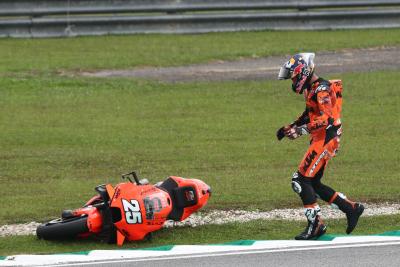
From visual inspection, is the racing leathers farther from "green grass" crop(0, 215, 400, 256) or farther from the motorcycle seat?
the motorcycle seat

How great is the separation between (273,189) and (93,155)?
3.25m

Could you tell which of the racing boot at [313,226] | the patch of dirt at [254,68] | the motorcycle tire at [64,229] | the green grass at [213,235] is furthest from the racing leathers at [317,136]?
the patch of dirt at [254,68]

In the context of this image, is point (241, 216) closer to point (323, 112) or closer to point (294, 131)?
point (294, 131)

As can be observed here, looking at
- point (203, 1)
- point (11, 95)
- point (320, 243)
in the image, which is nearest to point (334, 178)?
point (320, 243)

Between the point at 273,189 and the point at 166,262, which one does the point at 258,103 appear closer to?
the point at 273,189

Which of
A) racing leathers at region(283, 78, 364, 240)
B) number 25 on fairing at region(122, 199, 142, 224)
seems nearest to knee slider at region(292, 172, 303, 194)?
racing leathers at region(283, 78, 364, 240)

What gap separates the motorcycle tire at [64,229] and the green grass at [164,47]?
9.86 meters

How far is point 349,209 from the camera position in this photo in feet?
37.4

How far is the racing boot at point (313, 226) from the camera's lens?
11.2 m

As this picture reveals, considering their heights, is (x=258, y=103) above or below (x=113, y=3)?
below

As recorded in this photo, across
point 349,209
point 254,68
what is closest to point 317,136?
point 349,209

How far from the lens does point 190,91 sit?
1970 centimetres

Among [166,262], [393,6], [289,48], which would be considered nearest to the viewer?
[166,262]

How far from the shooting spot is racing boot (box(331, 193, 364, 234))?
1140 cm
